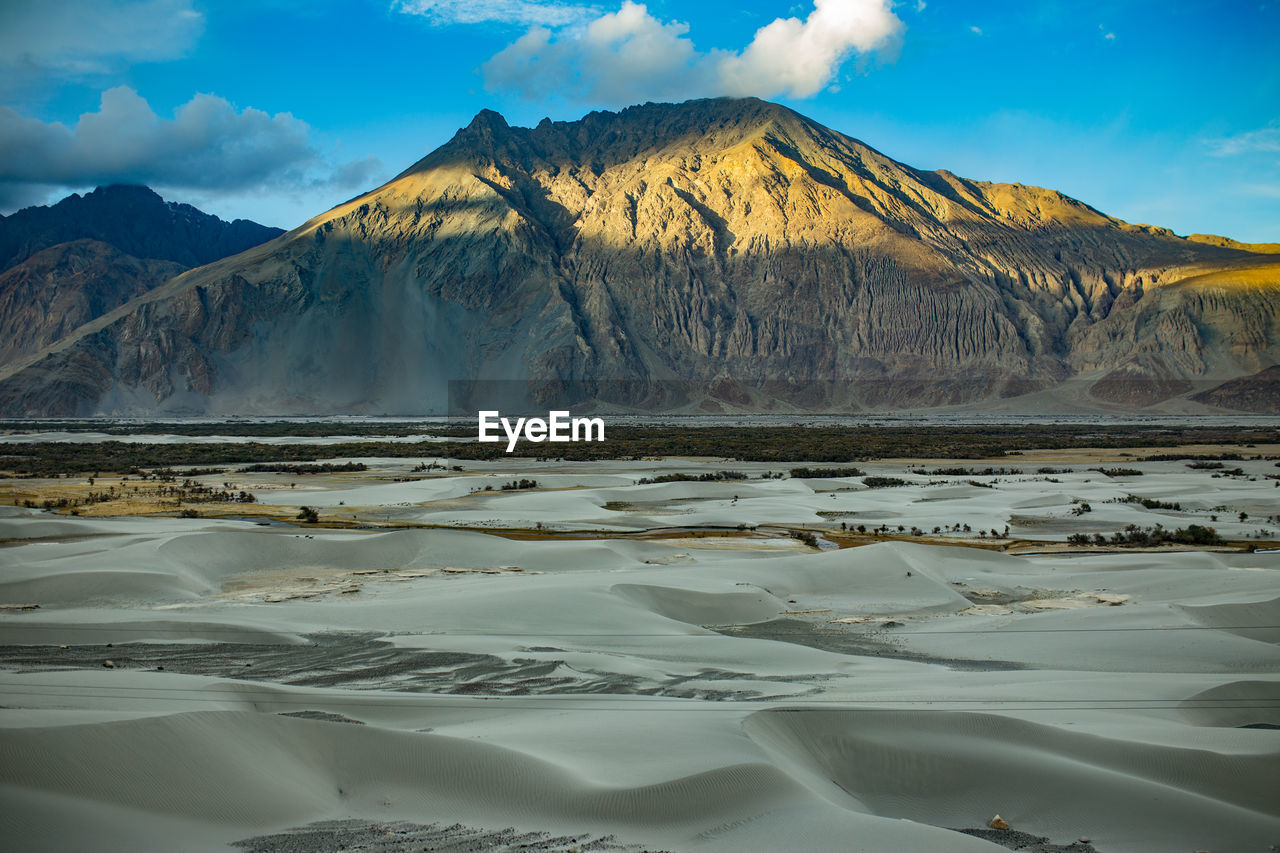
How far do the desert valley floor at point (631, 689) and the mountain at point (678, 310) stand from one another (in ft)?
333

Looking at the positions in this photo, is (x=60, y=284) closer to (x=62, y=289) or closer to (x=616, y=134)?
(x=62, y=289)

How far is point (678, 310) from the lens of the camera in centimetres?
13575

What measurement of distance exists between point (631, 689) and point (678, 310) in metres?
126

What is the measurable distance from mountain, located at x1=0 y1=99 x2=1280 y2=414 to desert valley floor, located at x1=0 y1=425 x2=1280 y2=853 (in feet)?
333

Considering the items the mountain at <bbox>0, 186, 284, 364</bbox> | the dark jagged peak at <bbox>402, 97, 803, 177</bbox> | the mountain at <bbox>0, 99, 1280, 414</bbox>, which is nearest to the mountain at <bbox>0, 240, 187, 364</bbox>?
the mountain at <bbox>0, 186, 284, 364</bbox>

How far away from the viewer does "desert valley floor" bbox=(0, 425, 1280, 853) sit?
733 cm

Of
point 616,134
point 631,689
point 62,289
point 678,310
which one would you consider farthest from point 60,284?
point 631,689

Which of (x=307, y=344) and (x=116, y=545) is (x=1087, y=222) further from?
(x=116, y=545)

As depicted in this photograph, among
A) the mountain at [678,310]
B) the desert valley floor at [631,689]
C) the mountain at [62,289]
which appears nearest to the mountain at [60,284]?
the mountain at [62,289]

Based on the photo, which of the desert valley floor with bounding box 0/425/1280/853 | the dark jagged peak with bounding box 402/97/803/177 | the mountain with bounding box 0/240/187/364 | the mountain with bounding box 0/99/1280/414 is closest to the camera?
the desert valley floor with bounding box 0/425/1280/853

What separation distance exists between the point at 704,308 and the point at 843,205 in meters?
27.4

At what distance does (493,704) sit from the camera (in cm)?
1072

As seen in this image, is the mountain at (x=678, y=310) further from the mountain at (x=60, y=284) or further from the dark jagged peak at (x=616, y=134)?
the mountain at (x=60, y=284)

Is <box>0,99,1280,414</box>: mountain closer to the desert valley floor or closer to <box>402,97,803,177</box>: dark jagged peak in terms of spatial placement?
<box>402,97,803,177</box>: dark jagged peak
